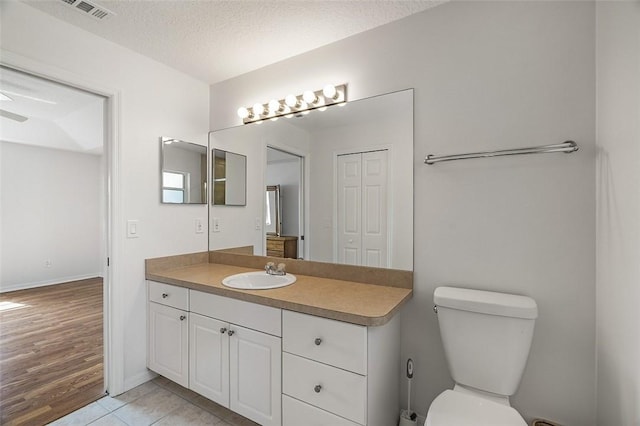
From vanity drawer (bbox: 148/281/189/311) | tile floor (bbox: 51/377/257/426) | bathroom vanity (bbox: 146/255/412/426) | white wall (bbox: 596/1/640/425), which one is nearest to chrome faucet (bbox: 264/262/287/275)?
bathroom vanity (bbox: 146/255/412/426)

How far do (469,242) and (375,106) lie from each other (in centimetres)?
96

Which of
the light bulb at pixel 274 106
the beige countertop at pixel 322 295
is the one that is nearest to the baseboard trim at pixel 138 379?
the beige countertop at pixel 322 295

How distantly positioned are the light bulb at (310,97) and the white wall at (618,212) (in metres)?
1.44

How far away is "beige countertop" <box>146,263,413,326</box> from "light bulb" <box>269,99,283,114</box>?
4.02 ft

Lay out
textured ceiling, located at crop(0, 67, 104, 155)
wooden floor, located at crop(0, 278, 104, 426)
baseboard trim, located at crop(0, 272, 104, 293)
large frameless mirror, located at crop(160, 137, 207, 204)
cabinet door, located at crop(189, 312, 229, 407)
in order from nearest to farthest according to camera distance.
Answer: cabinet door, located at crop(189, 312, 229, 407)
wooden floor, located at crop(0, 278, 104, 426)
large frameless mirror, located at crop(160, 137, 207, 204)
textured ceiling, located at crop(0, 67, 104, 155)
baseboard trim, located at crop(0, 272, 104, 293)

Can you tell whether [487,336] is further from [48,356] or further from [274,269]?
[48,356]

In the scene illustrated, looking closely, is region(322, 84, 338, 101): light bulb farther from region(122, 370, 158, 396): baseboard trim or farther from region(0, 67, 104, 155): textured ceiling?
region(122, 370, 158, 396): baseboard trim

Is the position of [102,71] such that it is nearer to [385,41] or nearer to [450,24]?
[385,41]

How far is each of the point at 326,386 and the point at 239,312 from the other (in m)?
0.62

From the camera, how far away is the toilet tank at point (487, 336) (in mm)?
1283

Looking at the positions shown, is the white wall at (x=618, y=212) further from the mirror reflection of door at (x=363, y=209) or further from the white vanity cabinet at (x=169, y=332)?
the white vanity cabinet at (x=169, y=332)

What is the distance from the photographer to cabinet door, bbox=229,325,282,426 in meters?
1.54

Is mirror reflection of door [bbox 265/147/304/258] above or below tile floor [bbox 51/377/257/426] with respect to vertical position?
above

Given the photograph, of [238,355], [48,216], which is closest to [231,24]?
[238,355]
